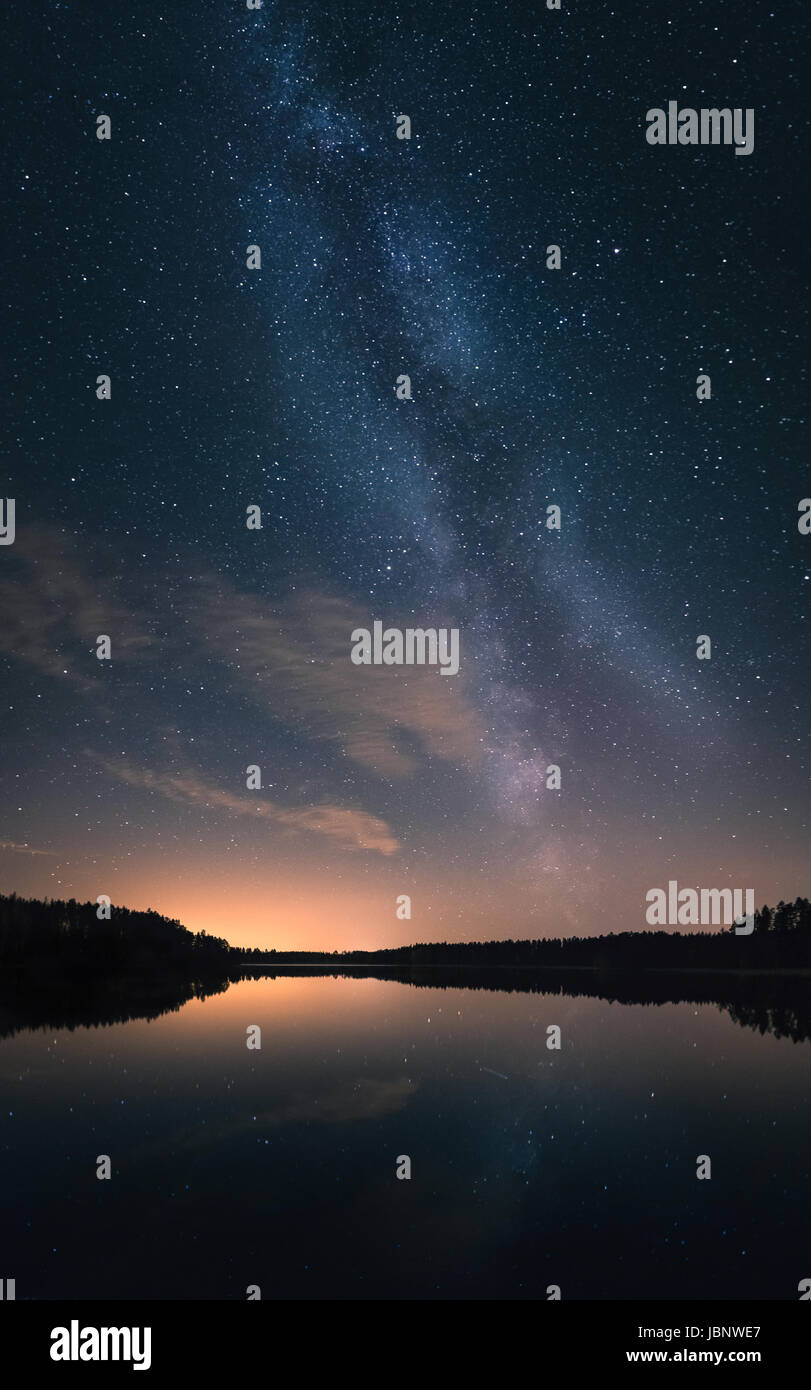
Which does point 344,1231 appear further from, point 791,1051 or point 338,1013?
point 338,1013

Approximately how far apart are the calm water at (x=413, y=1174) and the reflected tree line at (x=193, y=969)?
81.1 feet

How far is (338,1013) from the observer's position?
64562 mm

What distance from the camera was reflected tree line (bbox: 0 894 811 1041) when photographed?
235 feet

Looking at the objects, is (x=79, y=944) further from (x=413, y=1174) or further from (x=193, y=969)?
(x=413, y=1174)

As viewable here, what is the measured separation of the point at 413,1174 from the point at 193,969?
15650 centimetres

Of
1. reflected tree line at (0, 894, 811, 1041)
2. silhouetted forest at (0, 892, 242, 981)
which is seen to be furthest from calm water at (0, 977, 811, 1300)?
silhouetted forest at (0, 892, 242, 981)

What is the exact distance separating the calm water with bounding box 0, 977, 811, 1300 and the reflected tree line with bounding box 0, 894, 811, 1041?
81.1 feet

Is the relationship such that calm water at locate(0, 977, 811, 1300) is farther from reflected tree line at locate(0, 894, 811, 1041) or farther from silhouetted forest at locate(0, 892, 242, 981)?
silhouetted forest at locate(0, 892, 242, 981)

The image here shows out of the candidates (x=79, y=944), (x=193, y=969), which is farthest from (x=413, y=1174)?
(x=193, y=969)
